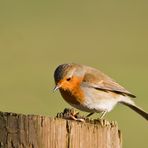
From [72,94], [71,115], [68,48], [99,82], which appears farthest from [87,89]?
[68,48]

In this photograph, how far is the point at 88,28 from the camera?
22.5 m

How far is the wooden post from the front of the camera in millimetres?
5258

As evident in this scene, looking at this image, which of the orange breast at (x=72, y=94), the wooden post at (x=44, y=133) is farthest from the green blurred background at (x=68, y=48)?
the wooden post at (x=44, y=133)

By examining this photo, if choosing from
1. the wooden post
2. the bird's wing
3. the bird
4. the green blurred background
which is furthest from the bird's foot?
the green blurred background

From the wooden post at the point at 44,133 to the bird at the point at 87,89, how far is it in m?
3.41

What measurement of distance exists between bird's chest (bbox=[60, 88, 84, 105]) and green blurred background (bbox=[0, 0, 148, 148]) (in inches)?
132

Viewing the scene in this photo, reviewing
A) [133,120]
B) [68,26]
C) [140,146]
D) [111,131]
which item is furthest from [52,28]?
[111,131]

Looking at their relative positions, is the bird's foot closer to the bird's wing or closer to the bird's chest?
the bird's chest

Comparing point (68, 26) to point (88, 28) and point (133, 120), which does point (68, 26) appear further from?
point (133, 120)

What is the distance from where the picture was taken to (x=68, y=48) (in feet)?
64.6

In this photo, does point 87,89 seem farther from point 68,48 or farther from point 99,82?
point 68,48

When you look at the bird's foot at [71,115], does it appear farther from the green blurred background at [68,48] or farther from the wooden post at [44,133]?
the green blurred background at [68,48]

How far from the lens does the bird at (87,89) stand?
9.12m

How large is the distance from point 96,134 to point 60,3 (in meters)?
19.4
